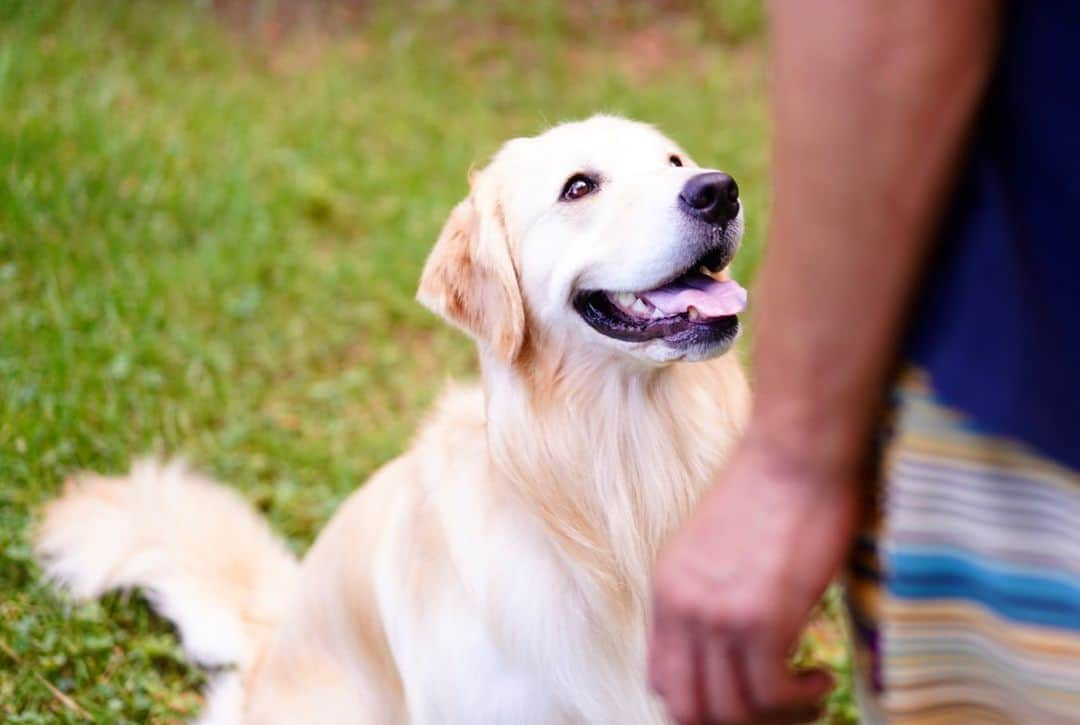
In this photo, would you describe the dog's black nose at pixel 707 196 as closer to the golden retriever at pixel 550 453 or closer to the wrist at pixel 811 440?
the golden retriever at pixel 550 453

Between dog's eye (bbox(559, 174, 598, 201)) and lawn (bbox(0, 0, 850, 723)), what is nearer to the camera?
dog's eye (bbox(559, 174, 598, 201))

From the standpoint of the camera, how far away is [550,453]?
8.03 ft

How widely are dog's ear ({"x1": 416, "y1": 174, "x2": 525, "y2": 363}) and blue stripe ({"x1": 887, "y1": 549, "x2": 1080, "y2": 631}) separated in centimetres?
146

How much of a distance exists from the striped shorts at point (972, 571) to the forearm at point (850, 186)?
0.06 metres

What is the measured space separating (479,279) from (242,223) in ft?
9.12

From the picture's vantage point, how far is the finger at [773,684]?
3.50ft

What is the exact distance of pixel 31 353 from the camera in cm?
406

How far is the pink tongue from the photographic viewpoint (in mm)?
2359

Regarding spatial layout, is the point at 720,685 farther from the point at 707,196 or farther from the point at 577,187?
the point at 577,187

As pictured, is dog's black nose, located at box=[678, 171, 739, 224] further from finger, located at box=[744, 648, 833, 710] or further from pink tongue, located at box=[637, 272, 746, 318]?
finger, located at box=[744, 648, 833, 710]

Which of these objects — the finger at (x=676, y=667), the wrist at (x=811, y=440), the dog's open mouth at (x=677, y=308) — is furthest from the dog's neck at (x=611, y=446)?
the wrist at (x=811, y=440)

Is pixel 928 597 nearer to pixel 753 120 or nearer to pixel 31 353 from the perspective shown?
pixel 31 353

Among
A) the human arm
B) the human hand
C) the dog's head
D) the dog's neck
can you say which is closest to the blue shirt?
the human arm

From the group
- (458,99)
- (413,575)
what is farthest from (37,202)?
(413,575)
